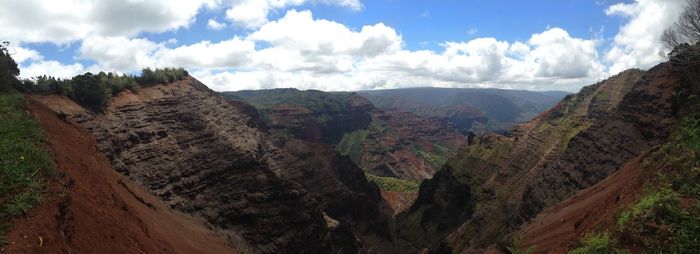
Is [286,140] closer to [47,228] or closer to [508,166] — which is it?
[508,166]

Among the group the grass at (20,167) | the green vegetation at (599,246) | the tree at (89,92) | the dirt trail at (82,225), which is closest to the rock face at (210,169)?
the tree at (89,92)

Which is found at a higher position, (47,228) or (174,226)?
(47,228)

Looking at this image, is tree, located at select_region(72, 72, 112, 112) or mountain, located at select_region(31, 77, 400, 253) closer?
mountain, located at select_region(31, 77, 400, 253)

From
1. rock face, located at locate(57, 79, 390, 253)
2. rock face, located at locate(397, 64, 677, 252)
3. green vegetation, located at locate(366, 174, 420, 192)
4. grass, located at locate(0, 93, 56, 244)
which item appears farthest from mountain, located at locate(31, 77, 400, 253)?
green vegetation, located at locate(366, 174, 420, 192)

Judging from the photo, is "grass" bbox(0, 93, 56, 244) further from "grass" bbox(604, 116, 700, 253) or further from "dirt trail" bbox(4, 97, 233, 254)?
"grass" bbox(604, 116, 700, 253)

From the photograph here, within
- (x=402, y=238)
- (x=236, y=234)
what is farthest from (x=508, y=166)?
(x=236, y=234)

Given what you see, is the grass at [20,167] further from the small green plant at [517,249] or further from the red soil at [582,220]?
the red soil at [582,220]
